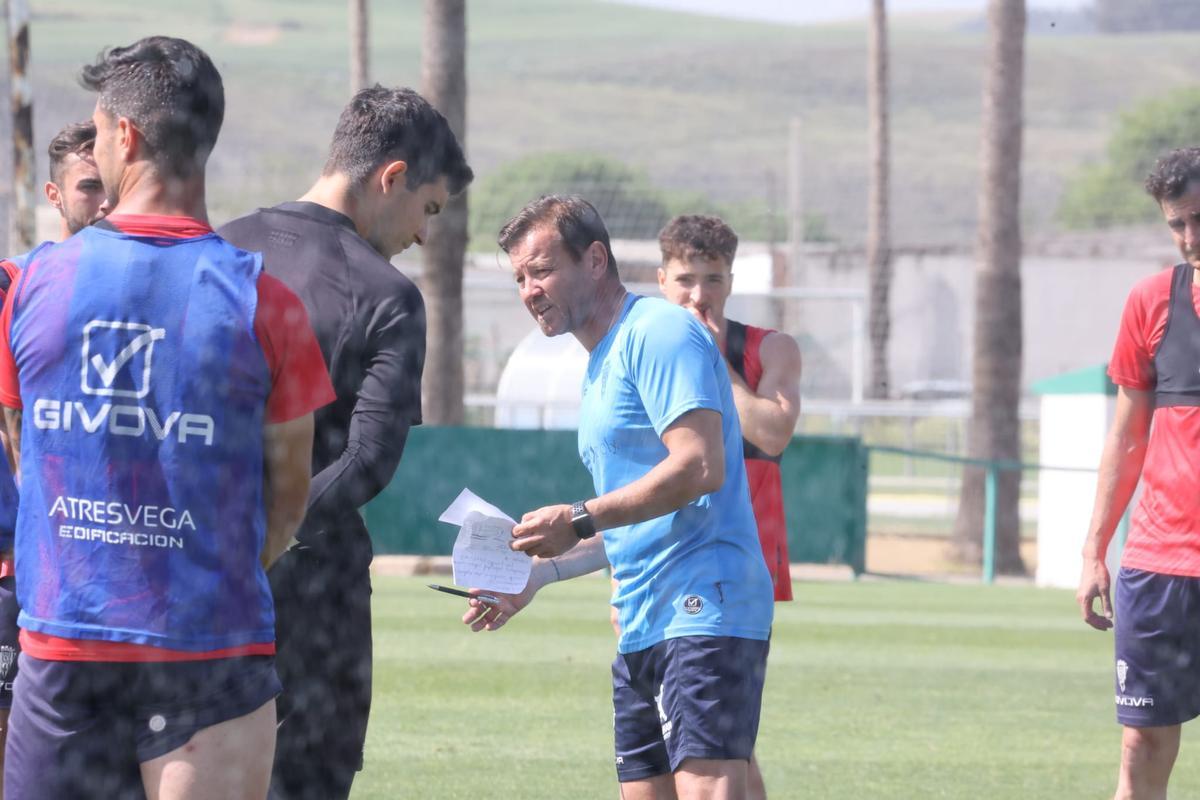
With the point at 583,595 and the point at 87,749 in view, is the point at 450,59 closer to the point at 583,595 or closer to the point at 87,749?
the point at 583,595

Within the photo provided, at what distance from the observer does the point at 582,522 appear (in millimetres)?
4715

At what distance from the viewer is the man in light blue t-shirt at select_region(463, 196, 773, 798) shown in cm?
472

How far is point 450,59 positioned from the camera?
68.4 ft

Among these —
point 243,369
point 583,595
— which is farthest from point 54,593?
point 583,595

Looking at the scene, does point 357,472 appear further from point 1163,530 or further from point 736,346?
point 1163,530

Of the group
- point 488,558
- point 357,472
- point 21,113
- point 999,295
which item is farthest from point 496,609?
point 999,295

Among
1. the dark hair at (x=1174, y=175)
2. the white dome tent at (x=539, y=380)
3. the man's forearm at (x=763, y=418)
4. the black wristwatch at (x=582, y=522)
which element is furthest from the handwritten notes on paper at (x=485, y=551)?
the white dome tent at (x=539, y=380)

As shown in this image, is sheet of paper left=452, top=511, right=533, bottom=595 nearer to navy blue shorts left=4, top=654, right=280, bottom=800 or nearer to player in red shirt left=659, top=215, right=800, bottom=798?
navy blue shorts left=4, top=654, right=280, bottom=800

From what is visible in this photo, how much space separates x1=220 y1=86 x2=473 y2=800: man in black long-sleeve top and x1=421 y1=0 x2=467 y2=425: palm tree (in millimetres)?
15718

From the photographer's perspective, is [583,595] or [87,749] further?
[583,595]

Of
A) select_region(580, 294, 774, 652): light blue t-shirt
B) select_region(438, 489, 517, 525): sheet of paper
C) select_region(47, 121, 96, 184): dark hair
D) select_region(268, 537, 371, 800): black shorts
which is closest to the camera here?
select_region(268, 537, 371, 800): black shorts

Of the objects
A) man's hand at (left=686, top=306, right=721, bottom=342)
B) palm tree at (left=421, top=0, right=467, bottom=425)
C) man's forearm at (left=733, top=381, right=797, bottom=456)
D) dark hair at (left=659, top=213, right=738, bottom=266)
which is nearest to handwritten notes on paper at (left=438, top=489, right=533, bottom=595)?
man's forearm at (left=733, top=381, right=797, bottom=456)

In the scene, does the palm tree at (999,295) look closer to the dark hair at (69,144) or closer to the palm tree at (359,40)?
the palm tree at (359,40)

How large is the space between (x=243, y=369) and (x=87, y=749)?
0.78 meters
